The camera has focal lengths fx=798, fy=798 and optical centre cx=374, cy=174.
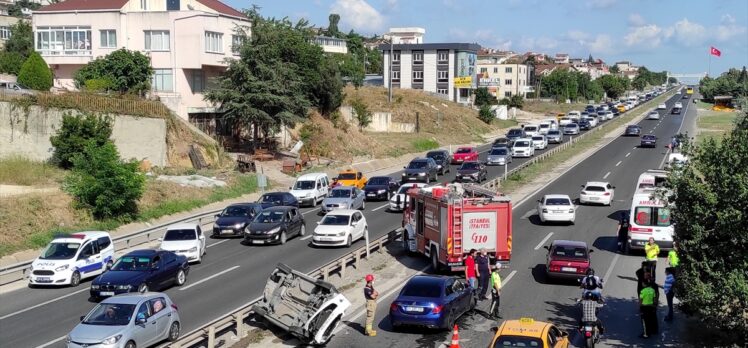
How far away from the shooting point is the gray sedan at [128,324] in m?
16.5

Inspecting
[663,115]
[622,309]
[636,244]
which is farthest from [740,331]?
[663,115]

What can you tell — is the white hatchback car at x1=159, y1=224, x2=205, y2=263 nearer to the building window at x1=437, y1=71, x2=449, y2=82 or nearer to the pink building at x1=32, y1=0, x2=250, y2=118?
the pink building at x1=32, y1=0, x2=250, y2=118

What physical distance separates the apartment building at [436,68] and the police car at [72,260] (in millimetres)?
99389

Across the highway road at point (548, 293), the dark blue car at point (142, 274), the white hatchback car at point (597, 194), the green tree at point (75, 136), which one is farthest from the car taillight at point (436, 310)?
the green tree at point (75, 136)

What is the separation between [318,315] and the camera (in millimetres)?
18219

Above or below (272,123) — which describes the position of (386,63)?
above

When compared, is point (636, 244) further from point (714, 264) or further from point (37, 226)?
point (37, 226)

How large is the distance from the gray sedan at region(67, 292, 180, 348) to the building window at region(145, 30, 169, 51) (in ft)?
147

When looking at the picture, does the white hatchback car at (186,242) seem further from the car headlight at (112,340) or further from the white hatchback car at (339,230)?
the car headlight at (112,340)

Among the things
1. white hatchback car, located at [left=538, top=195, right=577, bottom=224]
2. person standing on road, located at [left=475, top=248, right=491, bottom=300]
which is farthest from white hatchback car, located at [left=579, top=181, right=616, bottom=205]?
person standing on road, located at [left=475, top=248, right=491, bottom=300]

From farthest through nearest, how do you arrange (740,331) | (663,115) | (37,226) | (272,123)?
(663,115) → (272,123) → (37,226) → (740,331)

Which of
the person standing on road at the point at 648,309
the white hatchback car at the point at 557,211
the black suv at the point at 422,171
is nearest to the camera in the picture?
the person standing on road at the point at 648,309

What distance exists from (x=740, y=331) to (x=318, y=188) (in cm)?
3148

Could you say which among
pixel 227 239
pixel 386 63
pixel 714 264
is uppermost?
pixel 386 63
